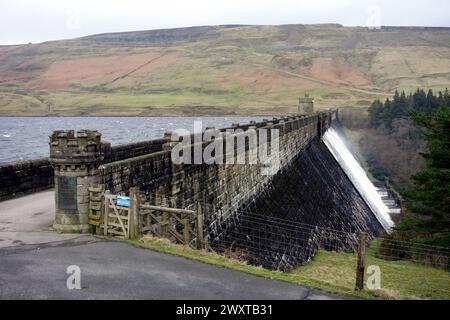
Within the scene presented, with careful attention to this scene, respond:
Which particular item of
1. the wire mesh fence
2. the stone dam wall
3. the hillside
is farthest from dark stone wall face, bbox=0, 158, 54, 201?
the hillside

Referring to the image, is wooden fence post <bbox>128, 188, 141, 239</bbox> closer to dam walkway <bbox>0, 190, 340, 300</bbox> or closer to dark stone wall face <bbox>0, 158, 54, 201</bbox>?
dam walkway <bbox>0, 190, 340, 300</bbox>

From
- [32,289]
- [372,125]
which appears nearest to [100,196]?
[32,289]

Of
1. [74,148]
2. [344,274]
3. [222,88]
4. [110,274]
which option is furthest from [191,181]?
[222,88]

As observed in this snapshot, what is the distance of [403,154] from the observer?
7962cm

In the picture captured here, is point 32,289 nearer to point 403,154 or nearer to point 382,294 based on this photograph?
point 382,294

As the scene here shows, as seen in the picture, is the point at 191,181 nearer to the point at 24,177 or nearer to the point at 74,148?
the point at 74,148

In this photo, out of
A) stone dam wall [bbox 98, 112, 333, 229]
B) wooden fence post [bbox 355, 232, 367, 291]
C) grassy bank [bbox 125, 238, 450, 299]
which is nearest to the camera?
wooden fence post [bbox 355, 232, 367, 291]

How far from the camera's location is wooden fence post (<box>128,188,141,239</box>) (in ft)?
42.7

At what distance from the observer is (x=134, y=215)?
13086 millimetres

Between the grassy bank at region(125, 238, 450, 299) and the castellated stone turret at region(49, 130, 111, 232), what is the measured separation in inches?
68.2

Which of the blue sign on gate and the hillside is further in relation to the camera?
the hillside

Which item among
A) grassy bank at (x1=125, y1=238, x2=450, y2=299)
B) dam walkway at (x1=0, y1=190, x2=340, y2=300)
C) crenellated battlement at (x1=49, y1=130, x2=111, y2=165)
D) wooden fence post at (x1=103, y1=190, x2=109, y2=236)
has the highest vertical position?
crenellated battlement at (x1=49, y1=130, x2=111, y2=165)

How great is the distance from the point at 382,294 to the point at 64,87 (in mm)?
183185

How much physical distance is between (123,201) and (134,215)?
444 millimetres
